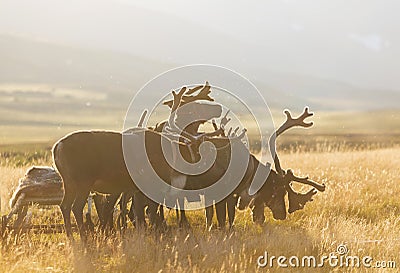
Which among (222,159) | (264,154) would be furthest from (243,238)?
(264,154)

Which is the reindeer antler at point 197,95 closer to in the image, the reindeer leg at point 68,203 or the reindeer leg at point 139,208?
the reindeer leg at point 139,208

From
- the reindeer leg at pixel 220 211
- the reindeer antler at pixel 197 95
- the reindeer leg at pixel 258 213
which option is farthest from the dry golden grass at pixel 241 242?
the reindeer antler at pixel 197 95

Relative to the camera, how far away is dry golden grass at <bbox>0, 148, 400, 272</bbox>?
26.2 ft

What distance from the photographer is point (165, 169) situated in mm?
9484

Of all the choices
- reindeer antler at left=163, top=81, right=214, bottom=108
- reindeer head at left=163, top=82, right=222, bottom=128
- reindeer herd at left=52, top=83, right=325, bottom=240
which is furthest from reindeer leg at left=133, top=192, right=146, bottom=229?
reindeer antler at left=163, top=81, right=214, bottom=108

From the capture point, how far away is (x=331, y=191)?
13125mm

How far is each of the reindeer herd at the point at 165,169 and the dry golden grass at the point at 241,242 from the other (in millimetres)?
402

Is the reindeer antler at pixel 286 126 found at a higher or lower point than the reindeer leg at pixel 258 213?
higher

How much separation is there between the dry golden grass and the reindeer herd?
1.32 feet

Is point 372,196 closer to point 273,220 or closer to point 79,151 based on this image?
point 273,220

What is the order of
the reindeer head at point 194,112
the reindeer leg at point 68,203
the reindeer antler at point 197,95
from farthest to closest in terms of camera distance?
the reindeer antler at point 197,95 < the reindeer head at point 194,112 < the reindeer leg at point 68,203

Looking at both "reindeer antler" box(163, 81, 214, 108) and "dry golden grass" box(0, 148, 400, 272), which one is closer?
"dry golden grass" box(0, 148, 400, 272)

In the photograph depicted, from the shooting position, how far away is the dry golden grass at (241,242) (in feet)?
26.2

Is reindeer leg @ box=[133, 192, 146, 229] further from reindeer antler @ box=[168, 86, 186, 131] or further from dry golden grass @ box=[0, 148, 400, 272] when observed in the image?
reindeer antler @ box=[168, 86, 186, 131]
